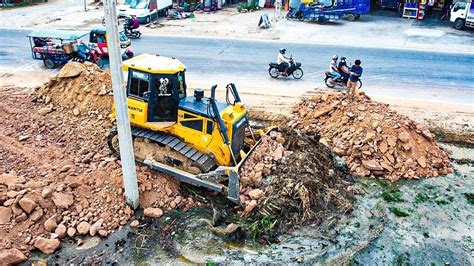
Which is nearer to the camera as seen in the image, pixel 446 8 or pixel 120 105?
pixel 120 105

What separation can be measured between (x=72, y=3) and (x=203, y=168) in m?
30.4

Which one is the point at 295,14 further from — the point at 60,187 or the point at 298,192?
the point at 60,187

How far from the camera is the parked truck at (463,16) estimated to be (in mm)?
25672

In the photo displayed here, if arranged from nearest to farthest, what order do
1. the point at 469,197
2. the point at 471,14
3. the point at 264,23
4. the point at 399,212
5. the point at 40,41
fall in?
the point at 399,212 < the point at 469,197 < the point at 40,41 < the point at 471,14 < the point at 264,23

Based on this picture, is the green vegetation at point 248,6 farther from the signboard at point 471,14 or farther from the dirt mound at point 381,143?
the dirt mound at point 381,143

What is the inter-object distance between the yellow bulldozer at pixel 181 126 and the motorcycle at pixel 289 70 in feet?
24.8

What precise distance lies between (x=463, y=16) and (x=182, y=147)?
77.9 ft

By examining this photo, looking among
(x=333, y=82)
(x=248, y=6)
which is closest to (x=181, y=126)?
(x=333, y=82)

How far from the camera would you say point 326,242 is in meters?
8.65

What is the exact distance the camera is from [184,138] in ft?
32.4

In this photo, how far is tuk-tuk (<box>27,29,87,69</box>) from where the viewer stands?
18.1 metres

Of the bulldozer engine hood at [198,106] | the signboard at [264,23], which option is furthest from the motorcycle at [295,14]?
the bulldozer engine hood at [198,106]

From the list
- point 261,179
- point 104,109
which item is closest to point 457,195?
point 261,179

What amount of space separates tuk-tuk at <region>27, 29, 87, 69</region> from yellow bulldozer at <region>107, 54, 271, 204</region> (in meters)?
9.74
